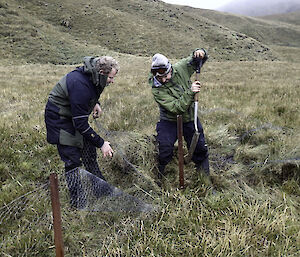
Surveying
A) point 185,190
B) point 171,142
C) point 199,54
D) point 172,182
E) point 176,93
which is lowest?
point 172,182

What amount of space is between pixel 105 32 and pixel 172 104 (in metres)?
35.1

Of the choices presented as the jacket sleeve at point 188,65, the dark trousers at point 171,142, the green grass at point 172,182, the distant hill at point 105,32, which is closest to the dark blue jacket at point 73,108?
the green grass at point 172,182

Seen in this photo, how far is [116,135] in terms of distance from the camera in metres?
4.69

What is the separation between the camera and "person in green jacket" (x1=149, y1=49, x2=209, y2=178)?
3.59 meters

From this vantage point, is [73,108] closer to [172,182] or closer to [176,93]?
[176,93]

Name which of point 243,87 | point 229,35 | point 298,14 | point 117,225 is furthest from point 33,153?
point 298,14

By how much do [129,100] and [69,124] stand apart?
4.36 metres

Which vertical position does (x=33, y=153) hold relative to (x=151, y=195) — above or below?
below

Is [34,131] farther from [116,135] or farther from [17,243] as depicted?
[17,243]

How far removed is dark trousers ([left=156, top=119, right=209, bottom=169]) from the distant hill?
22.2 m

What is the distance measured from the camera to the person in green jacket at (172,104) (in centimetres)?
359

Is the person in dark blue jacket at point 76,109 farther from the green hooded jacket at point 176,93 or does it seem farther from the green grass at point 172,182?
the green hooded jacket at point 176,93

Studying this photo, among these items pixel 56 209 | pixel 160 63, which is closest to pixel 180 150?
pixel 160 63

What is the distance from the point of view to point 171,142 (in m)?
3.79
